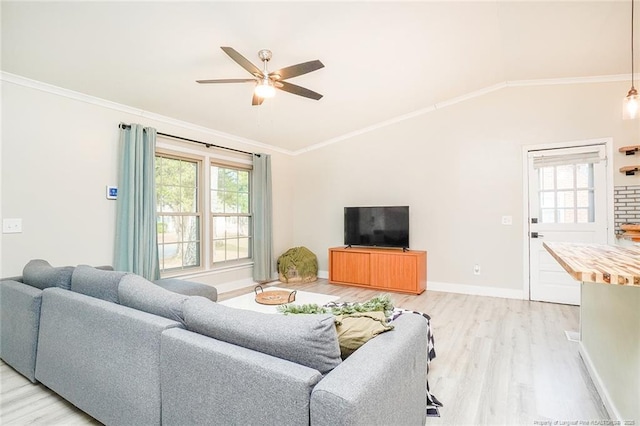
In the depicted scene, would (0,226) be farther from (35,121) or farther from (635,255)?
(635,255)

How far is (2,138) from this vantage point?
2793 mm

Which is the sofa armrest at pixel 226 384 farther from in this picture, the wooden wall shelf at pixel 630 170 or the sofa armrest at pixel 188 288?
the wooden wall shelf at pixel 630 170

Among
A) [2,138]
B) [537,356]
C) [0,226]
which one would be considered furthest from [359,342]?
[2,138]

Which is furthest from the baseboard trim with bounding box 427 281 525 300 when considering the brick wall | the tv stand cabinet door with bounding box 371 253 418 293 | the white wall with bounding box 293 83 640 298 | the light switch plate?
the light switch plate

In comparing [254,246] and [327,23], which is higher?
[327,23]

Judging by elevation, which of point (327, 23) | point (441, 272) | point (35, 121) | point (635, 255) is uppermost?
point (327, 23)

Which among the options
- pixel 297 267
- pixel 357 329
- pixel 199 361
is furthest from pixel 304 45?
pixel 297 267

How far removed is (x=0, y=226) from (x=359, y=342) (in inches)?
132

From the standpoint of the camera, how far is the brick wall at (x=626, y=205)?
3.68m

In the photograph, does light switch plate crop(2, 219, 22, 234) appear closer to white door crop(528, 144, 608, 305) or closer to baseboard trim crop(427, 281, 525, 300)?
baseboard trim crop(427, 281, 525, 300)

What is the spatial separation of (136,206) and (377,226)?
3383 mm

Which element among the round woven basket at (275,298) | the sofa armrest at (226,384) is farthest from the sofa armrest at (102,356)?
the round woven basket at (275,298)

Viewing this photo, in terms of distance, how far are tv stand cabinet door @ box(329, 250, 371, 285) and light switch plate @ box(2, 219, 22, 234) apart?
3878 millimetres

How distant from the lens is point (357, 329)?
55.2 inches
